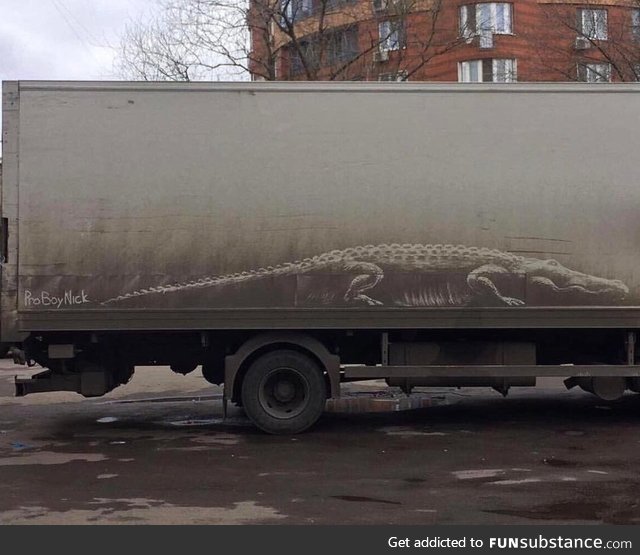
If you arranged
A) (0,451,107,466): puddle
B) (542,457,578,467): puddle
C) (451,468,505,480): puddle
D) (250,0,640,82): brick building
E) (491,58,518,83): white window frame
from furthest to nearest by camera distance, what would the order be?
(491,58,518,83): white window frame → (250,0,640,82): brick building → (0,451,107,466): puddle → (542,457,578,467): puddle → (451,468,505,480): puddle

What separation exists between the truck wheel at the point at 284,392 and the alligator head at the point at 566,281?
256 centimetres

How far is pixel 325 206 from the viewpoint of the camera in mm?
8461

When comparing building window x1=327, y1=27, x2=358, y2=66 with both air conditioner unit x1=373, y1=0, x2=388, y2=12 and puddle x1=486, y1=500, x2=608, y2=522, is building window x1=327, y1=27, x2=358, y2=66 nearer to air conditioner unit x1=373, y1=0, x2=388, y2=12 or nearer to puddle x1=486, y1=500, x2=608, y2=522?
air conditioner unit x1=373, y1=0, x2=388, y2=12

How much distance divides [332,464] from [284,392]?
1.47 meters

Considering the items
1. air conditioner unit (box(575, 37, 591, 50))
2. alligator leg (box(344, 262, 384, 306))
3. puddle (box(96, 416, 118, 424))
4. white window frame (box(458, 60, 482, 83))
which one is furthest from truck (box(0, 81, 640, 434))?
white window frame (box(458, 60, 482, 83))

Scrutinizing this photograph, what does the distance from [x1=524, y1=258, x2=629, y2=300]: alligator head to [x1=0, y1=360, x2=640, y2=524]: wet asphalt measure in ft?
5.24

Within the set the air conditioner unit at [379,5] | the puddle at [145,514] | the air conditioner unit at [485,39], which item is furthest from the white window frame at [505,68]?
the puddle at [145,514]

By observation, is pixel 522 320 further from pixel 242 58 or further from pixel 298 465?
pixel 242 58

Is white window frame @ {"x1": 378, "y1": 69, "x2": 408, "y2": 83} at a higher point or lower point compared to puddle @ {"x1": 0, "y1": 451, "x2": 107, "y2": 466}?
higher

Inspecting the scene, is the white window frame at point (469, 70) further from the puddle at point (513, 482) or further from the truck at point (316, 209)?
the puddle at point (513, 482)

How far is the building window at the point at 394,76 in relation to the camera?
23.2 meters

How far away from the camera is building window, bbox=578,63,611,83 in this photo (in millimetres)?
23556

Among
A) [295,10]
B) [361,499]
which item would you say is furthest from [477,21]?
[361,499]

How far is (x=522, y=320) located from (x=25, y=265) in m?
5.27
